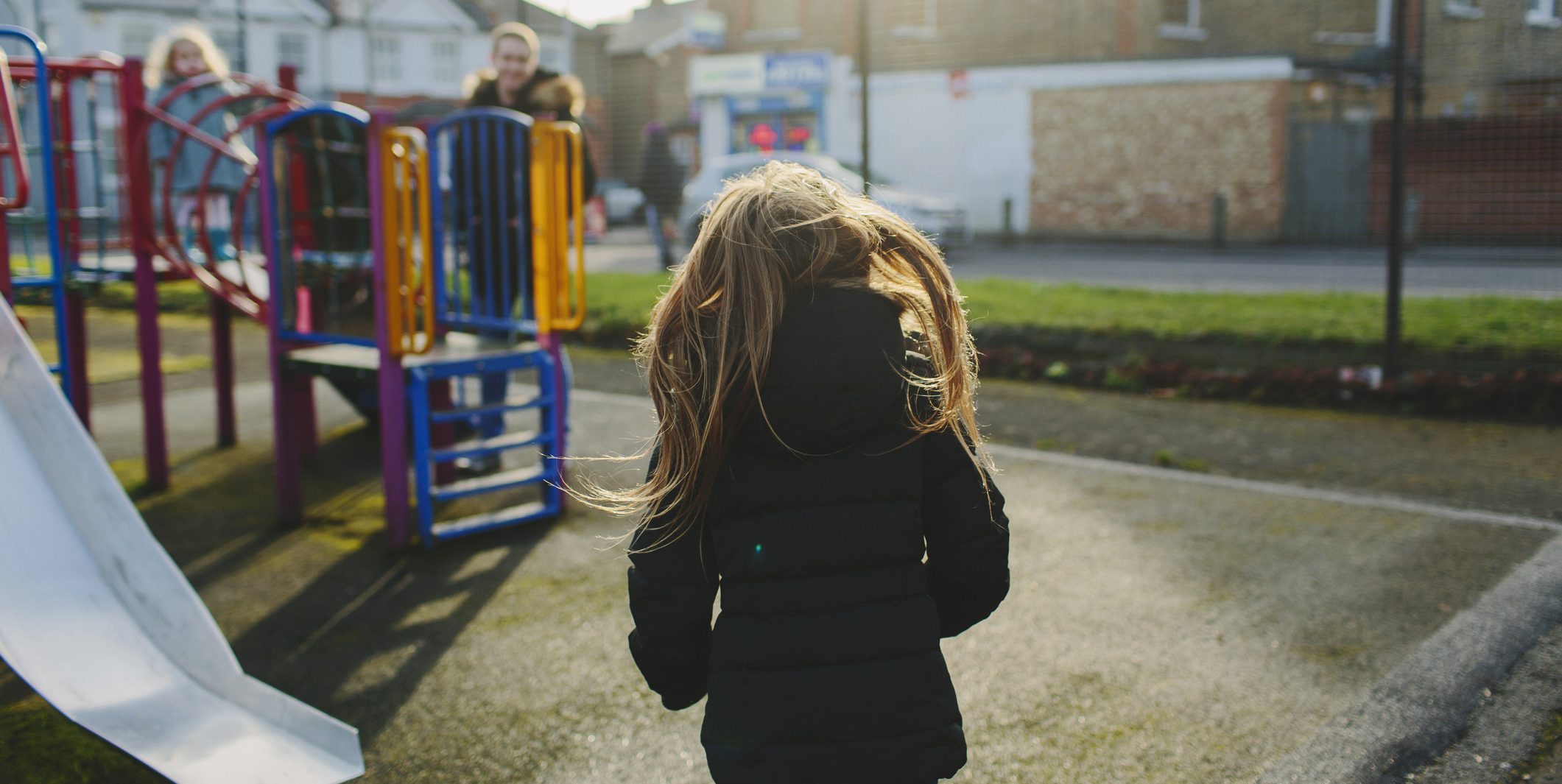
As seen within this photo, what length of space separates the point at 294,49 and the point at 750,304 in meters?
43.3

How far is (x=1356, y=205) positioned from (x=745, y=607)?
13.0 meters

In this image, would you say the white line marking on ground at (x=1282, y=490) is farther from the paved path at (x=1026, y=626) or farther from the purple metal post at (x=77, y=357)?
the purple metal post at (x=77, y=357)

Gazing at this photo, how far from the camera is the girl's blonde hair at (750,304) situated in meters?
1.83

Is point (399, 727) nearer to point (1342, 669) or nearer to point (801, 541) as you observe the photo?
point (801, 541)

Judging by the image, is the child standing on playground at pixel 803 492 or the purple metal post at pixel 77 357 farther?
the purple metal post at pixel 77 357

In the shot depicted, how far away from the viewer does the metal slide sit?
8.81 ft

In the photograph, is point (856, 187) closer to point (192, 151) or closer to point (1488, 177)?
point (1488, 177)

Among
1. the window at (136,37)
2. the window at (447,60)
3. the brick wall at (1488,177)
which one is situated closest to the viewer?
the brick wall at (1488,177)

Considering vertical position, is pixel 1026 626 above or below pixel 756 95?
below

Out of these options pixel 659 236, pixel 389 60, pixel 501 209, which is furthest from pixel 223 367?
pixel 389 60

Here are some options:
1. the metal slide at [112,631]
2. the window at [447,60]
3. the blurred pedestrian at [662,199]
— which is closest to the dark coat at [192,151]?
the metal slide at [112,631]

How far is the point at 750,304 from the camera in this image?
1818 mm

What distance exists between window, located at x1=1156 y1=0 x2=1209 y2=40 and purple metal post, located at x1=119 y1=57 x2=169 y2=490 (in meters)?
26.1

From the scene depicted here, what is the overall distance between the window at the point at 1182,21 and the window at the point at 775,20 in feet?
29.4
